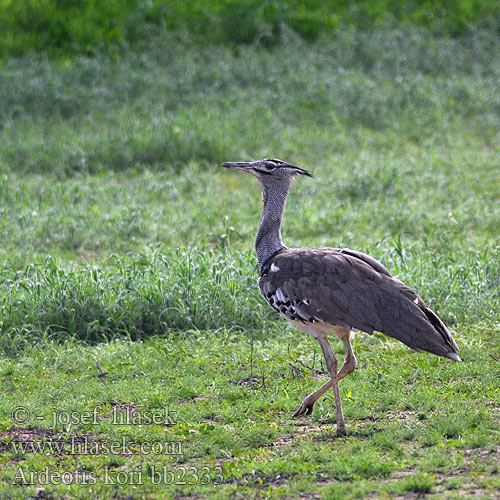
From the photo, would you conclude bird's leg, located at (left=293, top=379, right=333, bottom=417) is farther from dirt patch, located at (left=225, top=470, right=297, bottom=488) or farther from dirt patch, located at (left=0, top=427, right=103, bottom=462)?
dirt patch, located at (left=0, top=427, right=103, bottom=462)

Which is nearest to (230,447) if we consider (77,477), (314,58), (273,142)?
(77,477)

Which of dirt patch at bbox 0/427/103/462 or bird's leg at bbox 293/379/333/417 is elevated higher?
bird's leg at bbox 293/379/333/417

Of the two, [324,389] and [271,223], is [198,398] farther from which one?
[271,223]

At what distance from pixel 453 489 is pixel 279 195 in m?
2.23

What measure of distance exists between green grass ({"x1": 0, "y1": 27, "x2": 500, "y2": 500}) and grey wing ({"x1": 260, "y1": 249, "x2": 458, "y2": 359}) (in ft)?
1.77

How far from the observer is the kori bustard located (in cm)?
467

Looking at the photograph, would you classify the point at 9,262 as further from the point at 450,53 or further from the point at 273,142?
the point at 450,53

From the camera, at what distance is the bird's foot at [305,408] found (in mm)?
5109

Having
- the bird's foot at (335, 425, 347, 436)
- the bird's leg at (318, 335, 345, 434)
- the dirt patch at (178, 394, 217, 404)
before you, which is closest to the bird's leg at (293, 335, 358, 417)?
the bird's leg at (318, 335, 345, 434)

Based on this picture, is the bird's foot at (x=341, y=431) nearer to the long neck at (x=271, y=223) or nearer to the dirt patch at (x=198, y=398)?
the dirt patch at (x=198, y=398)

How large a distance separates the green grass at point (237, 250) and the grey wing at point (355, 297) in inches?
21.3

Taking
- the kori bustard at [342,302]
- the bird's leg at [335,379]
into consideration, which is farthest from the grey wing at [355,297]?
the bird's leg at [335,379]

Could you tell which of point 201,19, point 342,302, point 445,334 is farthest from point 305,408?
point 201,19

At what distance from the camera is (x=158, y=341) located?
21.7ft
